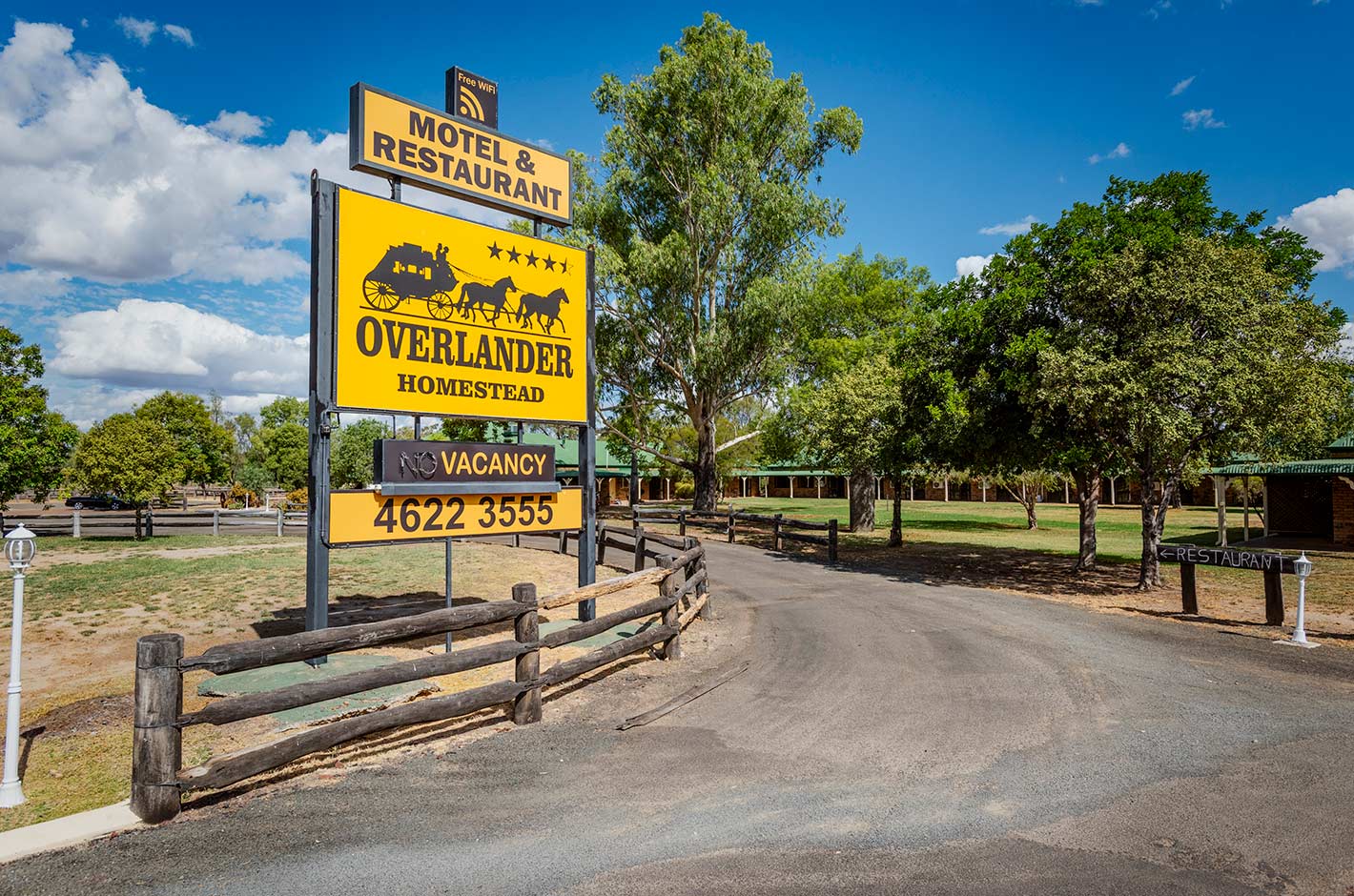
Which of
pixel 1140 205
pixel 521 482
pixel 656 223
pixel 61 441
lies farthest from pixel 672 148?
pixel 61 441

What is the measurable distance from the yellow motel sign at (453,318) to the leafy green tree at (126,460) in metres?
22.2

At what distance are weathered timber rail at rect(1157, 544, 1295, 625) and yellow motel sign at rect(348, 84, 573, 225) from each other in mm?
11941

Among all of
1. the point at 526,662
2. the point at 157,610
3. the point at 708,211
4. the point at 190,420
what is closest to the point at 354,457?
the point at 190,420

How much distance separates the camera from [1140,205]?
679 inches

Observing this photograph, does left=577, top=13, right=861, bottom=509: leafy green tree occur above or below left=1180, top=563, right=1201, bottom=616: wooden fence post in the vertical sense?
above

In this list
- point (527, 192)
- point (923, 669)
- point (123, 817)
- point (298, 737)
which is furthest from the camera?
point (527, 192)

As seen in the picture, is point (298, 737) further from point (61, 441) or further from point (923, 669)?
point (61, 441)

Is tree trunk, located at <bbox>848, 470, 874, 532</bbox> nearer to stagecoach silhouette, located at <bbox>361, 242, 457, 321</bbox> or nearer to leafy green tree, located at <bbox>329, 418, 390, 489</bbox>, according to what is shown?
stagecoach silhouette, located at <bbox>361, 242, 457, 321</bbox>

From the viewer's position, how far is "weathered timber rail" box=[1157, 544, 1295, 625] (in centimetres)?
1160

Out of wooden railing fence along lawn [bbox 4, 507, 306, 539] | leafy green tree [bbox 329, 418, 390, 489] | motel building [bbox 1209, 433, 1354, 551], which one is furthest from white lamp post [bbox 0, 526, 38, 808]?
leafy green tree [bbox 329, 418, 390, 489]

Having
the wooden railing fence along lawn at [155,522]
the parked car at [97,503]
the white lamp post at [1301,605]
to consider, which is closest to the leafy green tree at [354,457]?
A: the parked car at [97,503]

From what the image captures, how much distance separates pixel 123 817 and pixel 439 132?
28.8 feet

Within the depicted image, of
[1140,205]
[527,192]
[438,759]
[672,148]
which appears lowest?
[438,759]

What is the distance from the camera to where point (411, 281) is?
9.63m
